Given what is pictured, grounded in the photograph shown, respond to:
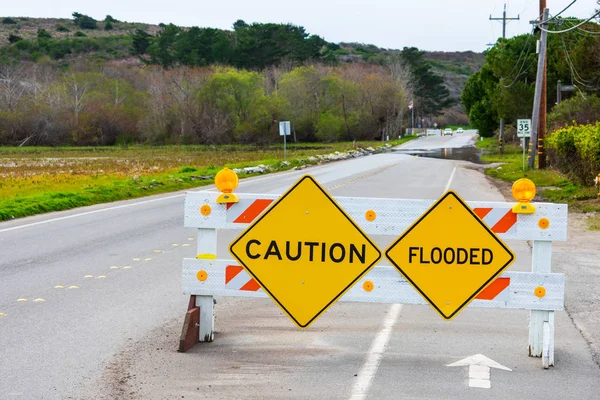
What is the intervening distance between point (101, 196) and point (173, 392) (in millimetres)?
17297

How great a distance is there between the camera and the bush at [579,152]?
68.5ft

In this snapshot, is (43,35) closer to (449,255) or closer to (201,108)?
(201,108)

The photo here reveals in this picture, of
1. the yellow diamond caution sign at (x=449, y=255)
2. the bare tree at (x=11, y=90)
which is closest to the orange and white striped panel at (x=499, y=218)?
the yellow diamond caution sign at (x=449, y=255)

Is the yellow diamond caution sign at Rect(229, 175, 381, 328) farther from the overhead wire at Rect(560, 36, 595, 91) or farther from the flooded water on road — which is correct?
the flooded water on road

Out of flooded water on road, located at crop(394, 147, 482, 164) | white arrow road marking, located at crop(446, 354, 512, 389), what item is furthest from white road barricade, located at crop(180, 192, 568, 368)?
flooded water on road, located at crop(394, 147, 482, 164)

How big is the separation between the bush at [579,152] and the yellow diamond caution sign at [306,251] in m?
16.1

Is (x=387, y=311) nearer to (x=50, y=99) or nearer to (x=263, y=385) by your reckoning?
(x=263, y=385)

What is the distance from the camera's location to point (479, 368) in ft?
19.2

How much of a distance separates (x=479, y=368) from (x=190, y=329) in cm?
231

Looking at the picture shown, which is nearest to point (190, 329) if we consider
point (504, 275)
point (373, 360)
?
point (373, 360)

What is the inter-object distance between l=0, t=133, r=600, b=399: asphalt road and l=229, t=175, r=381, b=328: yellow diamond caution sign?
51 centimetres

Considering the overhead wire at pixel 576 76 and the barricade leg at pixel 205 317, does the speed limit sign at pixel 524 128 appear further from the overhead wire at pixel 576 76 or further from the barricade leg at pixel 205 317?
the barricade leg at pixel 205 317

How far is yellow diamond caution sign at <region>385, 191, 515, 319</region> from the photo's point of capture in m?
5.87

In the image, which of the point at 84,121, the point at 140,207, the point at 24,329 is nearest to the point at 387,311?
the point at 24,329
